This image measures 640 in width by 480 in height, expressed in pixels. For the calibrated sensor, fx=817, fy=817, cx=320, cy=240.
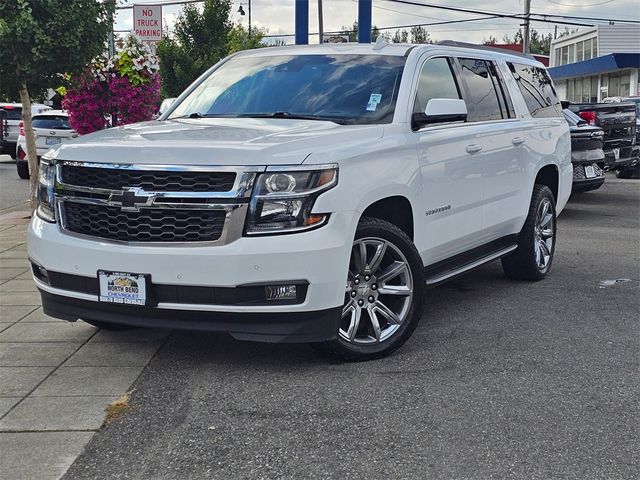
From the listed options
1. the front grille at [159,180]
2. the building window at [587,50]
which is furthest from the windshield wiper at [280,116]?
the building window at [587,50]

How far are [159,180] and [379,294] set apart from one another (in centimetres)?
152

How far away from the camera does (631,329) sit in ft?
19.0

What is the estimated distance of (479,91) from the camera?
6578 mm

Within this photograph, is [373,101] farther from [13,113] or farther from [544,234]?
[13,113]

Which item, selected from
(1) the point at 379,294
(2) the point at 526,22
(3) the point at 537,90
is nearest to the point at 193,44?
(3) the point at 537,90

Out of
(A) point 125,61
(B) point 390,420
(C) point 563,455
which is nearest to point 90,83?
(A) point 125,61

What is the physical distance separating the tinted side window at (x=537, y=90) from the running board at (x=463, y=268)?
4.56ft

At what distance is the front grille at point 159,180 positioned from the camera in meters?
4.34

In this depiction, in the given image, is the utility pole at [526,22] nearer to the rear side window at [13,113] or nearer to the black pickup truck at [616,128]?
the rear side window at [13,113]

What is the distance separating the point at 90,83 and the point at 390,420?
7829 millimetres

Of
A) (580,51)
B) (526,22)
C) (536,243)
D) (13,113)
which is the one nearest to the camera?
(536,243)

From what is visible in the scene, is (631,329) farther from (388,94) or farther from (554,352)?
(388,94)

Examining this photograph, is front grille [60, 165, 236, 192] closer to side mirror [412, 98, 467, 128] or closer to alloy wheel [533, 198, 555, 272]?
side mirror [412, 98, 467, 128]

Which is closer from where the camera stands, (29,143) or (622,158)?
(29,143)
